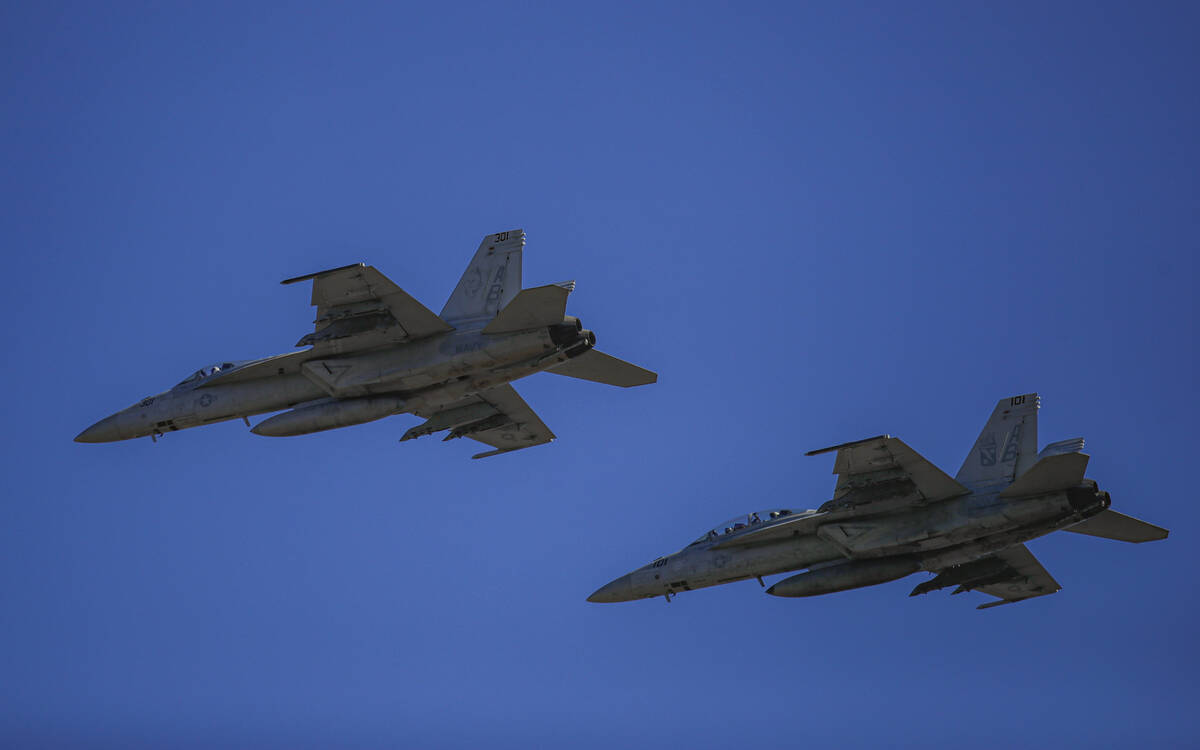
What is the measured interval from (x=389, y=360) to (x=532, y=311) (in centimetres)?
500

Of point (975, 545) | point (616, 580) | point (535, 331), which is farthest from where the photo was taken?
point (616, 580)

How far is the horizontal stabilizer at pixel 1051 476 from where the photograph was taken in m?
39.6

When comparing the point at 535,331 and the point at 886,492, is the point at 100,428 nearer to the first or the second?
the point at 535,331

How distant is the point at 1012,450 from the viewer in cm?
4438

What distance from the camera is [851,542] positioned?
142 ft

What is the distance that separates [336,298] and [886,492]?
16.8 metres

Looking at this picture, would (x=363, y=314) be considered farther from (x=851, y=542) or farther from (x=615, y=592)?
(x=851, y=542)

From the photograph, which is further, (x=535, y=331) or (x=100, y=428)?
(x=100, y=428)

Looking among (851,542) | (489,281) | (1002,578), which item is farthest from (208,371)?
(1002,578)

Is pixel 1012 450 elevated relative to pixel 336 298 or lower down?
lower down

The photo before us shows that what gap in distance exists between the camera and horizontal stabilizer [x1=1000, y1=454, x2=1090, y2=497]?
39.6 m

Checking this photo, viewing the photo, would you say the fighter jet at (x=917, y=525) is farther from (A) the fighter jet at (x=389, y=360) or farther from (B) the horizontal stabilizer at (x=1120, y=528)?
(A) the fighter jet at (x=389, y=360)

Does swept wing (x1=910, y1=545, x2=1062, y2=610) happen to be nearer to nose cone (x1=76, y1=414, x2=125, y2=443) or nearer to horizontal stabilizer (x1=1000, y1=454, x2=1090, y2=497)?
horizontal stabilizer (x1=1000, y1=454, x2=1090, y2=497)

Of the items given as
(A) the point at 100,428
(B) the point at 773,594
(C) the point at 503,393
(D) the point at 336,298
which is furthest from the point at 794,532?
(A) the point at 100,428
